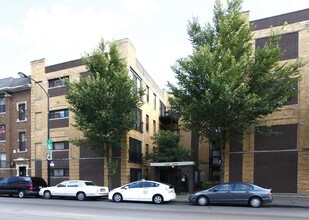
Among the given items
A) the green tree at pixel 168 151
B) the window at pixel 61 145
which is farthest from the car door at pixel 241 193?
the window at pixel 61 145

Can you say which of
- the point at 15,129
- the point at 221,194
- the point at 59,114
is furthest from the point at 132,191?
the point at 15,129

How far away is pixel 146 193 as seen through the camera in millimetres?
16891

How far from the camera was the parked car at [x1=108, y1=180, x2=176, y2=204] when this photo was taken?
16.6 metres

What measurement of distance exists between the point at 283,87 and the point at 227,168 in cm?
732

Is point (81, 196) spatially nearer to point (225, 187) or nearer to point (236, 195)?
point (225, 187)

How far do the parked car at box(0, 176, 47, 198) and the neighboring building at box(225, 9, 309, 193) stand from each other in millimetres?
13095

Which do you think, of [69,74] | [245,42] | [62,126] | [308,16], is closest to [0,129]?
[62,126]

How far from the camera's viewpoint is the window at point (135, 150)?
2534 cm

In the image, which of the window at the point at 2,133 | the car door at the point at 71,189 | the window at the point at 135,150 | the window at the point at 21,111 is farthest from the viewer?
the window at the point at 2,133

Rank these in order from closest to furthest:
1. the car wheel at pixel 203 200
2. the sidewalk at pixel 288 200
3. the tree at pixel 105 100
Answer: the sidewalk at pixel 288 200 < the car wheel at pixel 203 200 < the tree at pixel 105 100

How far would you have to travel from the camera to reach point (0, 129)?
30.4 m

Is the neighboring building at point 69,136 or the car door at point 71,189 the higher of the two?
the neighboring building at point 69,136

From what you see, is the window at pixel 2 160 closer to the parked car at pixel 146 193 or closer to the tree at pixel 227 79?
the parked car at pixel 146 193

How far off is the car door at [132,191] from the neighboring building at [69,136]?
6229 millimetres
